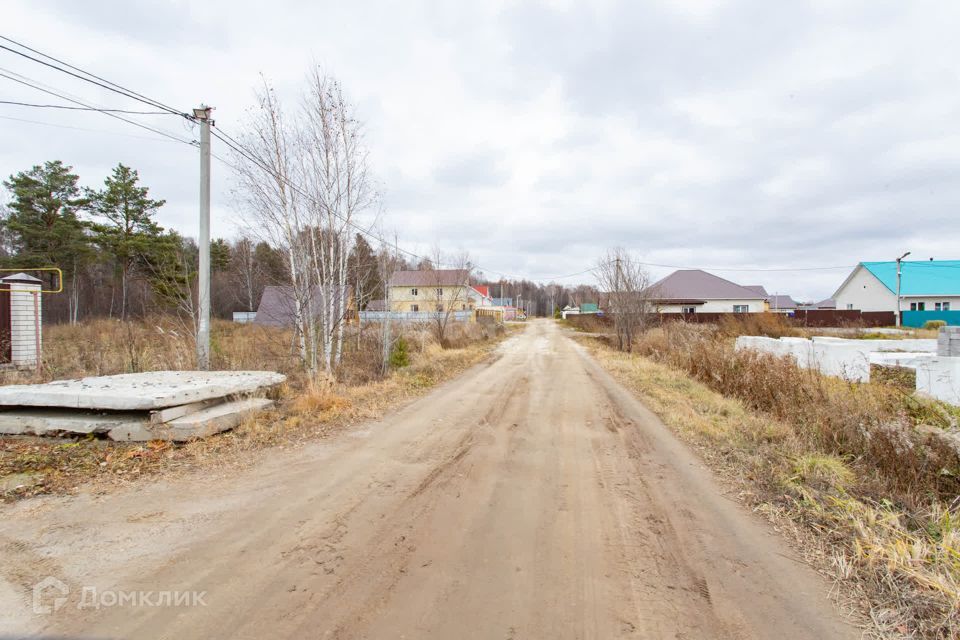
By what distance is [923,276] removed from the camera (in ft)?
133

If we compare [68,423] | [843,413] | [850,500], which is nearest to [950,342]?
[843,413]

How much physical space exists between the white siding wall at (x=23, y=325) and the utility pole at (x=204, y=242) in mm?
5071

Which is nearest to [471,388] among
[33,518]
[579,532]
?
[579,532]

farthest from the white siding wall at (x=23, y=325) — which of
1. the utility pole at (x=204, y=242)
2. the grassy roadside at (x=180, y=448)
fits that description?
the utility pole at (x=204, y=242)

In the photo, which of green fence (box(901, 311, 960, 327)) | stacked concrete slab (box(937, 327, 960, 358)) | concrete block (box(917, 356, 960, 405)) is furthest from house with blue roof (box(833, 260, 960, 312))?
concrete block (box(917, 356, 960, 405))

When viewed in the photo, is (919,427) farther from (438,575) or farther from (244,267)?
(244,267)

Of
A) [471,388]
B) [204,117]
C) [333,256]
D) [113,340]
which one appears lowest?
[471,388]

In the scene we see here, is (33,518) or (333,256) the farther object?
(333,256)

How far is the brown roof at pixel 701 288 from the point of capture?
38406 mm

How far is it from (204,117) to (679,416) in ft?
35.0

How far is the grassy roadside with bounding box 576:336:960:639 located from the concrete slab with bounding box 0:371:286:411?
6732mm

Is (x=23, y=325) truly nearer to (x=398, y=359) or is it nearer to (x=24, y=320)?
(x=24, y=320)

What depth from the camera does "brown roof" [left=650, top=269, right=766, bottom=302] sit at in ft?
126

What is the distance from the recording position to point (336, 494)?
4.12 meters
